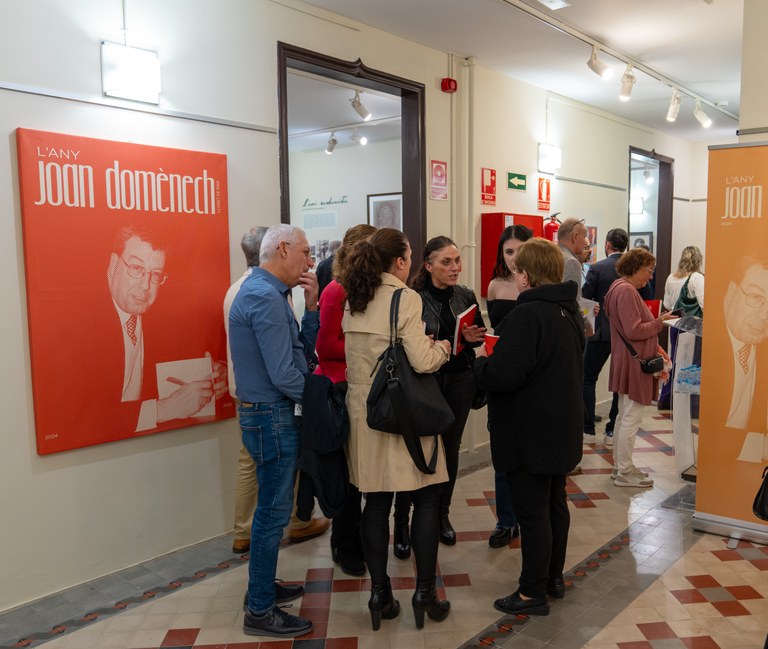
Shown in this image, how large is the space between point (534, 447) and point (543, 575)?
1.89 ft

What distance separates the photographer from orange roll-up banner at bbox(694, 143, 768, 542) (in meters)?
3.55

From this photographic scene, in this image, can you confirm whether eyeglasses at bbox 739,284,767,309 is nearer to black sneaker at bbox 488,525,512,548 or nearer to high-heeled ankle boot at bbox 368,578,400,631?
black sneaker at bbox 488,525,512,548

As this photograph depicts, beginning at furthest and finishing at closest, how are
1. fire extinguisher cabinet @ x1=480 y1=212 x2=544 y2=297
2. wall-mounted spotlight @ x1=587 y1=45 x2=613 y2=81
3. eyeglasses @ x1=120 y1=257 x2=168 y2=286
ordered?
fire extinguisher cabinet @ x1=480 y1=212 x2=544 y2=297 → wall-mounted spotlight @ x1=587 y1=45 x2=613 y2=81 → eyeglasses @ x1=120 y1=257 x2=168 y2=286

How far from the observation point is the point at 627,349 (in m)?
4.50

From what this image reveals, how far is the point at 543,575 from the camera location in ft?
9.45

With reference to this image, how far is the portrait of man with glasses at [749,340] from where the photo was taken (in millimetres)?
3555

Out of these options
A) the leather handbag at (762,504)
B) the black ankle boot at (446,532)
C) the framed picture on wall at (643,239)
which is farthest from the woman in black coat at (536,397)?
the framed picture on wall at (643,239)

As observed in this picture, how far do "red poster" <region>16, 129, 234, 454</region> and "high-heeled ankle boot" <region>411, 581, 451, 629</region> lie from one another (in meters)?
1.49

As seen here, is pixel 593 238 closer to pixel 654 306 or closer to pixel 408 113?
pixel 654 306

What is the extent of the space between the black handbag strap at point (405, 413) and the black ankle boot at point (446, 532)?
1152mm

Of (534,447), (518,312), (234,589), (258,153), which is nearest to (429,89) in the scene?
(258,153)

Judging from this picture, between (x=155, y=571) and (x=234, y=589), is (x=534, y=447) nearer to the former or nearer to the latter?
(x=234, y=589)

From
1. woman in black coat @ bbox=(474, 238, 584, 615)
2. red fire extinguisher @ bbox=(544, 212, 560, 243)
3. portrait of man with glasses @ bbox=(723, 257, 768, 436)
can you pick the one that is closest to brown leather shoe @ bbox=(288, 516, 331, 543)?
woman in black coat @ bbox=(474, 238, 584, 615)

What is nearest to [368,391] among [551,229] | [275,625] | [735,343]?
[275,625]
